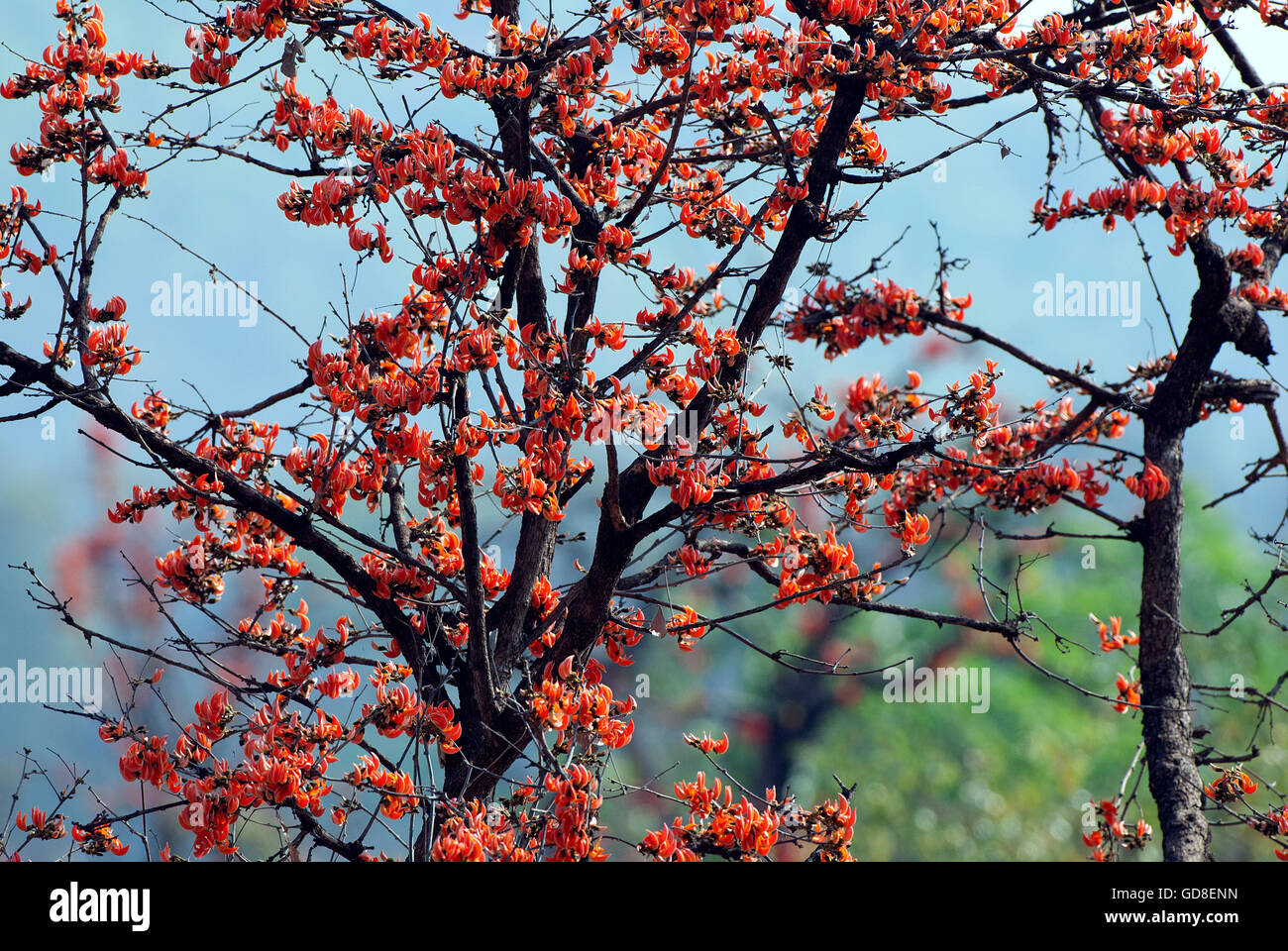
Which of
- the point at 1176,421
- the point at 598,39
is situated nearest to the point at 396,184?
the point at 598,39

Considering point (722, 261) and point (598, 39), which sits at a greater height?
point (598, 39)

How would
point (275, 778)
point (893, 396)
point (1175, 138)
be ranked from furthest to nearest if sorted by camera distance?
1. point (893, 396)
2. point (1175, 138)
3. point (275, 778)

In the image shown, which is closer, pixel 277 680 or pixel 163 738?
pixel 163 738

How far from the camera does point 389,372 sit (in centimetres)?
389

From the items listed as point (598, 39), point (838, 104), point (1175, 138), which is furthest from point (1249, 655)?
point (598, 39)

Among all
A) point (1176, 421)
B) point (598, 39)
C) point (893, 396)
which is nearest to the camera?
point (598, 39)

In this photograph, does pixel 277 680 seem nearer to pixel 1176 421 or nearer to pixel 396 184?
pixel 396 184

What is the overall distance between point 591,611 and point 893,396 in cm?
203

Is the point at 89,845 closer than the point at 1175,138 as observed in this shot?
Yes

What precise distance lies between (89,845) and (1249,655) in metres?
15.7

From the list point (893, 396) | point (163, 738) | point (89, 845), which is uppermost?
point (893, 396)

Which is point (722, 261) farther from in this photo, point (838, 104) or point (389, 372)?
point (389, 372)

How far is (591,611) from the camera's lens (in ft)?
14.1

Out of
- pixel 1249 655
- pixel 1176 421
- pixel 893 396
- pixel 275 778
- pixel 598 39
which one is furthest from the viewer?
pixel 1249 655
